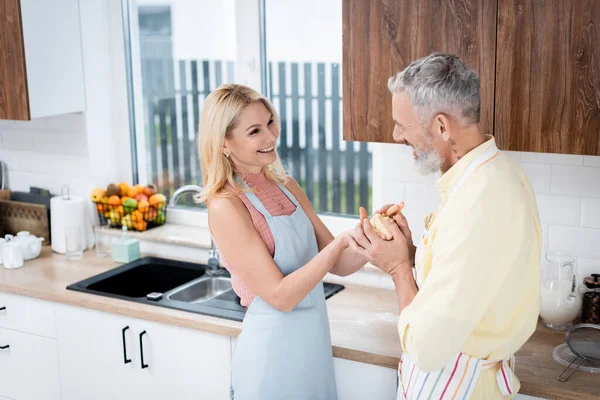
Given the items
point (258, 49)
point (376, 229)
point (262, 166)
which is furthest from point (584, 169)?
point (258, 49)

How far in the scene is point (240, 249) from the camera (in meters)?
2.29

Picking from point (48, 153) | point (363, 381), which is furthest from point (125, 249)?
point (363, 381)

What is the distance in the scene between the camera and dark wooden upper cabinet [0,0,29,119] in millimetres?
3160

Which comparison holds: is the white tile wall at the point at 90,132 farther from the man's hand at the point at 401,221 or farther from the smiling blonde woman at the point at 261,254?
the man's hand at the point at 401,221

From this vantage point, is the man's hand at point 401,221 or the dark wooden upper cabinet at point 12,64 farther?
the dark wooden upper cabinet at point 12,64

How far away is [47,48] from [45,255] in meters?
0.92

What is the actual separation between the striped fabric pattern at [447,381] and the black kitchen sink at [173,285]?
2.57ft

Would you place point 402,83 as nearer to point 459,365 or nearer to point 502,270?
point 502,270

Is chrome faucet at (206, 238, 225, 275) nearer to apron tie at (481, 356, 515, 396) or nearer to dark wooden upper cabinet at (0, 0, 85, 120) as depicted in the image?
dark wooden upper cabinet at (0, 0, 85, 120)

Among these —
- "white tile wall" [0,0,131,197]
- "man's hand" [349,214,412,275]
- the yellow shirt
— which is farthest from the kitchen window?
the yellow shirt

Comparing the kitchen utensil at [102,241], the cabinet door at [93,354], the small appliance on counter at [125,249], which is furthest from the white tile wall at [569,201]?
the kitchen utensil at [102,241]

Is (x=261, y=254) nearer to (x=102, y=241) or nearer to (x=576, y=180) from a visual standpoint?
→ (x=576, y=180)

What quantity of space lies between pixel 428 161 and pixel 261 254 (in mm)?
605

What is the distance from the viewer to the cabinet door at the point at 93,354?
9.58 ft
